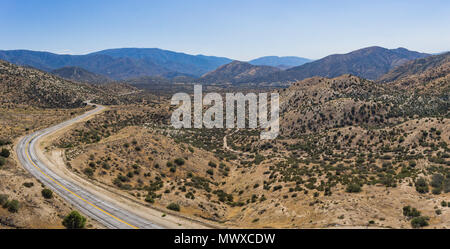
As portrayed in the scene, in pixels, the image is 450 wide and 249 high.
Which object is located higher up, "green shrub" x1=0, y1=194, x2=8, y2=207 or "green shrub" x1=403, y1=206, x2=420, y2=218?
"green shrub" x1=0, y1=194, x2=8, y2=207

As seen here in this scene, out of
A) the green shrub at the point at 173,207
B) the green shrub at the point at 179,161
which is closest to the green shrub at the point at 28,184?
the green shrub at the point at 173,207

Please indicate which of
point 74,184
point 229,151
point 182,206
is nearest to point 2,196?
point 74,184

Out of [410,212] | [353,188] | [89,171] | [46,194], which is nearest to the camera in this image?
[410,212]

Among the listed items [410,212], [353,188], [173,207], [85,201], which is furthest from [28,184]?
[410,212]

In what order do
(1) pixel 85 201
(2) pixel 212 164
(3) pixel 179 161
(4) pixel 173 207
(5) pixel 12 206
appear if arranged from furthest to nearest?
(2) pixel 212 164, (3) pixel 179 161, (4) pixel 173 207, (1) pixel 85 201, (5) pixel 12 206

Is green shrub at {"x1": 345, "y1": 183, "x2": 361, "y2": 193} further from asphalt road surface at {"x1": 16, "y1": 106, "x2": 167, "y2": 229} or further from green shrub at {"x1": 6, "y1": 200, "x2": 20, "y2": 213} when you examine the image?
green shrub at {"x1": 6, "y1": 200, "x2": 20, "y2": 213}

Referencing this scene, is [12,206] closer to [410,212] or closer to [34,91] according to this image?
[410,212]

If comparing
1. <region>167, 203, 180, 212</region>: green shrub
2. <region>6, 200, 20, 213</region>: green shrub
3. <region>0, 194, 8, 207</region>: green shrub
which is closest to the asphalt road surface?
<region>167, 203, 180, 212</region>: green shrub

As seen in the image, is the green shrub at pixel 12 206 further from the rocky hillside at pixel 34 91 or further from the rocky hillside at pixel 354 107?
the rocky hillside at pixel 34 91
